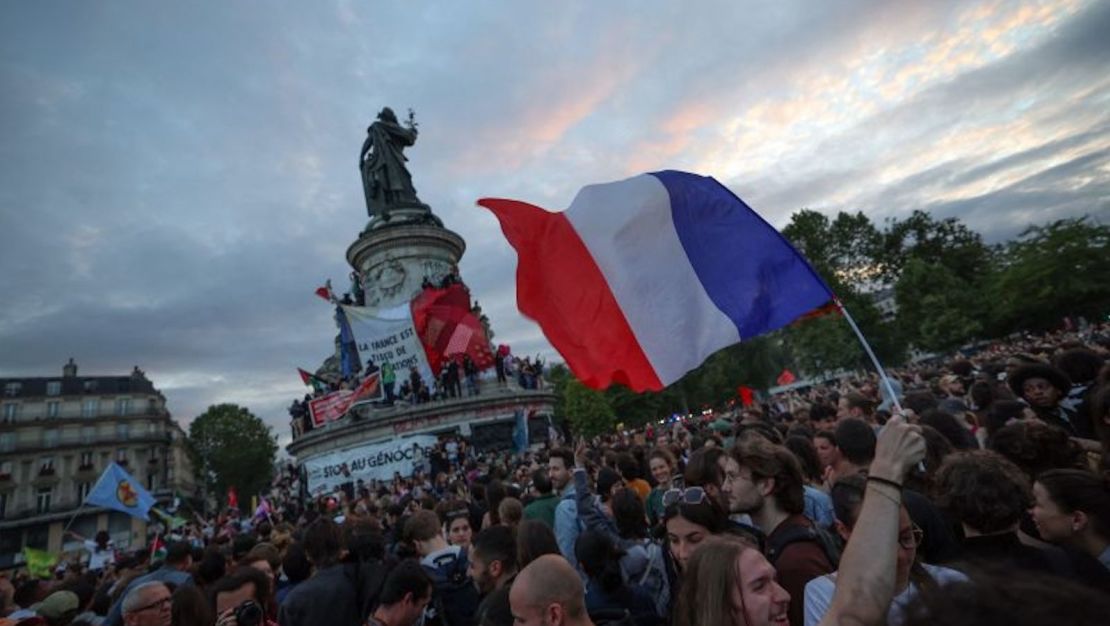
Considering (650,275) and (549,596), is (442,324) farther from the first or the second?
(549,596)

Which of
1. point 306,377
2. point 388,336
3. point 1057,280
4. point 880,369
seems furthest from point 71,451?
point 1057,280

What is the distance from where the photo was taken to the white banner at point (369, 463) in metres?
21.3

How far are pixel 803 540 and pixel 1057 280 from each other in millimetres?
48385

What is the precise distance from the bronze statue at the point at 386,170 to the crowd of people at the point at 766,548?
2852cm

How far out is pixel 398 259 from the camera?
29141mm

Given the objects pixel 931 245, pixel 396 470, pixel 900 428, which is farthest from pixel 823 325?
pixel 900 428

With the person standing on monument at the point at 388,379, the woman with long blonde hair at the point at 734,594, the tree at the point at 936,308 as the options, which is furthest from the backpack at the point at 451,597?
the tree at the point at 936,308

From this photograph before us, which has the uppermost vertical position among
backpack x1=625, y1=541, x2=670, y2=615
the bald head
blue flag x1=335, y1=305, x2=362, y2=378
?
blue flag x1=335, y1=305, x2=362, y2=378

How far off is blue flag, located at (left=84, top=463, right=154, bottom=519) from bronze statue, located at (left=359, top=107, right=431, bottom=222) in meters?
21.2

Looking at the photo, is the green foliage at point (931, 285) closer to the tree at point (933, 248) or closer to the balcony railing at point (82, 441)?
the tree at point (933, 248)

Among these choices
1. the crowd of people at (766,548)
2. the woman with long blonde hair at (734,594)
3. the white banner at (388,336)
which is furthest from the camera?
the white banner at (388,336)

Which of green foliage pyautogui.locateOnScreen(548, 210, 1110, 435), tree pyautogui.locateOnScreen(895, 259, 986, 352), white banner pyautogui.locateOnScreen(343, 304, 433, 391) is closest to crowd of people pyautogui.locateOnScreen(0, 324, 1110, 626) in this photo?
white banner pyautogui.locateOnScreen(343, 304, 433, 391)

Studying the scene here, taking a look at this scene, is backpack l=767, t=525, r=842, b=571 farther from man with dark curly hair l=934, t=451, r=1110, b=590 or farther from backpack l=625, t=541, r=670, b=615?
backpack l=625, t=541, r=670, b=615

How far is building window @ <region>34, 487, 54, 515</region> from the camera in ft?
197
